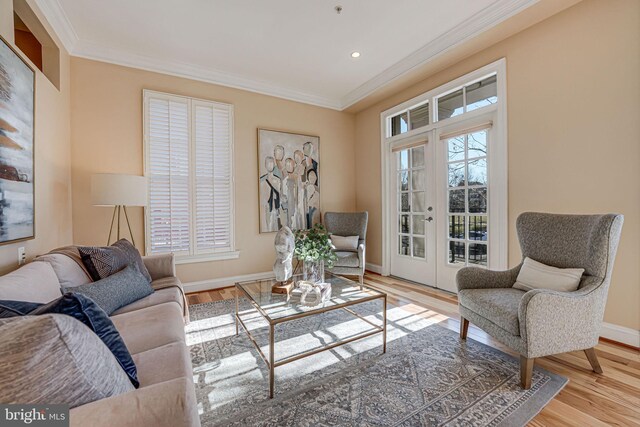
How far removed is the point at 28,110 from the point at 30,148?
0.27 meters

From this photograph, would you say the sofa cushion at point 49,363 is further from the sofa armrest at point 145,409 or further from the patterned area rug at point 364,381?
the patterned area rug at point 364,381

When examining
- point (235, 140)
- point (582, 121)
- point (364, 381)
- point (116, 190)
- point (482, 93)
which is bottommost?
point (364, 381)

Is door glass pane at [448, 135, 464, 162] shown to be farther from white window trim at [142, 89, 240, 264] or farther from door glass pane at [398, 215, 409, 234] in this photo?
white window trim at [142, 89, 240, 264]

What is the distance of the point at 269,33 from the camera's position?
9.14 feet

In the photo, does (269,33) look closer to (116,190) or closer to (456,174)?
(116,190)

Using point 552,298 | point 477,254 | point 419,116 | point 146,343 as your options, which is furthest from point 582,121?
point 146,343

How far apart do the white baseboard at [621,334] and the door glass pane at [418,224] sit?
1.90m

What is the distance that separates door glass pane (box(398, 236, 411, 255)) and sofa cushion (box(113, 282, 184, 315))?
298 cm

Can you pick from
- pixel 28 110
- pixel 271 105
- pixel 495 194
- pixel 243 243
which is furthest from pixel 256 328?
pixel 271 105

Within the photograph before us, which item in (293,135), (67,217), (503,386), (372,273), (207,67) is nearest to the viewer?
(503,386)

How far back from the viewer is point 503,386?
64.0 inches

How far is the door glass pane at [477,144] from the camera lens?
2975 mm

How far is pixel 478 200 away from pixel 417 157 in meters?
1.03

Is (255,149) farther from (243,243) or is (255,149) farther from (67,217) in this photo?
(67,217)
